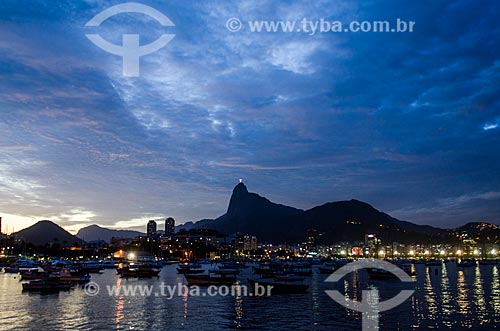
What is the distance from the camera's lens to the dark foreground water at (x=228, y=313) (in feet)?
105

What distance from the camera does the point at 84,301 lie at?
152 feet

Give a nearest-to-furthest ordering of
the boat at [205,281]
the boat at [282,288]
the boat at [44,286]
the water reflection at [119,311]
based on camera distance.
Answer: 1. the water reflection at [119,311]
2. the boat at [282,288]
3. the boat at [44,286]
4. the boat at [205,281]

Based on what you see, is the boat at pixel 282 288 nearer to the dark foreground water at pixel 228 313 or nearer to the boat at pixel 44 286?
the dark foreground water at pixel 228 313

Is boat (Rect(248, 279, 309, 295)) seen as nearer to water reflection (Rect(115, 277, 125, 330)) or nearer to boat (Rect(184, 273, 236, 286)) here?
boat (Rect(184, 273, 236, 286))

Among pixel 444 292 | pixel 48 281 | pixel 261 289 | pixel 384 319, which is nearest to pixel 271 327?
pixel 384 319

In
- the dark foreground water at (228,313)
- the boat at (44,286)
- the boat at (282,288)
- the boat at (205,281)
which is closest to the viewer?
the dark foreground water at (228,313)

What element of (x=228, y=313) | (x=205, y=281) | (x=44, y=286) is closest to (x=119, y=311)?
(x=228, y=313)

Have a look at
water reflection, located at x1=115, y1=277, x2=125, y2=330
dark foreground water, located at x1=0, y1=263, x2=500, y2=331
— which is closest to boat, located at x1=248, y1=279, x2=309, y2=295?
dark foreground water, located at x1=0, y1=263, x2=500, y2=331

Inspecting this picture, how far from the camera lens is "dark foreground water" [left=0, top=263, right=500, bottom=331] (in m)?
32.1

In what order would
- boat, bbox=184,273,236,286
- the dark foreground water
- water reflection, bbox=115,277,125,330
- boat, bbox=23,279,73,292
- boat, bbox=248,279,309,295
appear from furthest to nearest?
boat, bbox=184,273,236,286, boat, bbox=23,279,73,292, boat, bbox=248,279,309,295, water reflection, bbox=115,277,125,330, the dark foreground water

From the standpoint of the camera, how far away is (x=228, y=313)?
124 feet

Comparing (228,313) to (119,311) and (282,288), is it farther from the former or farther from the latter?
(282,288)

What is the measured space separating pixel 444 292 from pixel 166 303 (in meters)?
35.7

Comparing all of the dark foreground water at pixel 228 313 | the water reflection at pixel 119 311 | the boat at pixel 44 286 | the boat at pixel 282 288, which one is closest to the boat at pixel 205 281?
the boat at pixel 282 288
